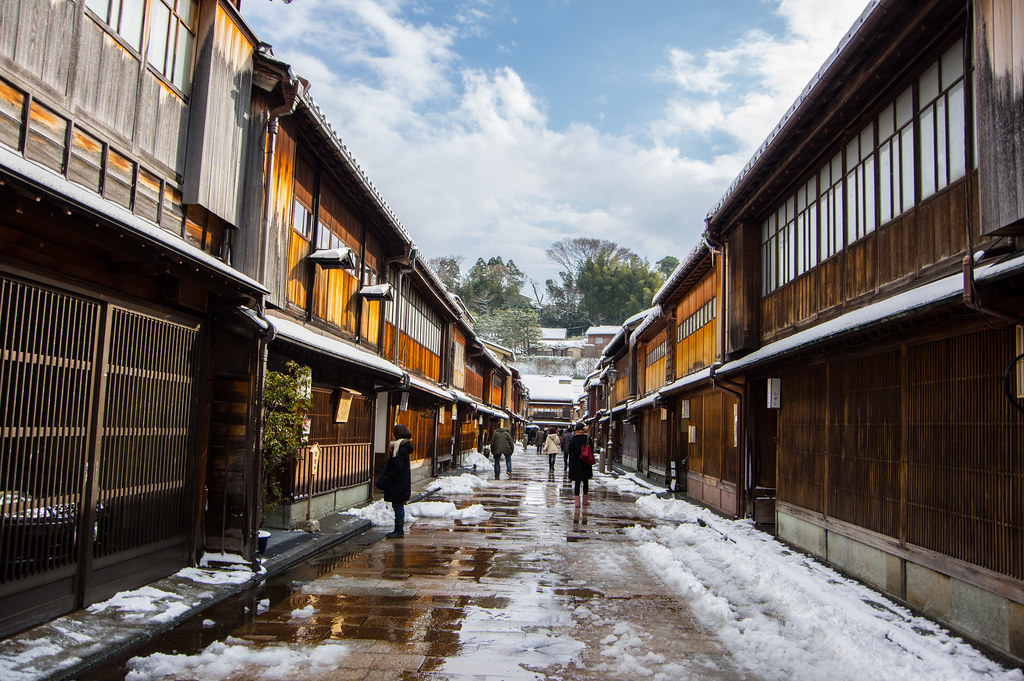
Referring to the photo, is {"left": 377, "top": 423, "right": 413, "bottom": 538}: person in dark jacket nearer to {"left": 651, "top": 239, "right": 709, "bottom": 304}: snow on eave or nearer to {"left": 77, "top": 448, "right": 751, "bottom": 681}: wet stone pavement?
{"left": 77, "top": 448, "right": 751, "bottom": 681}: wet stone pavement

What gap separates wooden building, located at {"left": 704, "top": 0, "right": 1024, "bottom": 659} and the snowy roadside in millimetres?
483

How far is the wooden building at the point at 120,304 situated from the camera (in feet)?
20.9

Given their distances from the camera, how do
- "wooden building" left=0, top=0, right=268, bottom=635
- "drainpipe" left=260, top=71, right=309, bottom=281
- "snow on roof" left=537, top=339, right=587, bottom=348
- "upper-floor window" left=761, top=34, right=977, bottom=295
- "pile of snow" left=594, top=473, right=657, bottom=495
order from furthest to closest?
"snow on roof" left=537, top=339, right=587, bottom=348
"pile of snow" left=594, top=473, right=657, bottom=495
"drainpipe" left=260, top=71, right=309, bottom=281
"upper-floor window" left=761, top=34, right=977, bottom=295
"wooden building" left=0, top=0, right=268, bottom=635

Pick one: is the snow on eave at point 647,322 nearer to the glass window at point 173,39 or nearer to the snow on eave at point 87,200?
the glass window at point 173,39

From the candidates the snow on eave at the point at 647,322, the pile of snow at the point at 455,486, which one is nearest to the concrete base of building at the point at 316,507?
the pile of snow at the point at 455,486

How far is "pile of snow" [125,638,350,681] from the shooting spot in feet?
18.7

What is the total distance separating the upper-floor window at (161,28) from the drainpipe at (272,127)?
5.76 feet

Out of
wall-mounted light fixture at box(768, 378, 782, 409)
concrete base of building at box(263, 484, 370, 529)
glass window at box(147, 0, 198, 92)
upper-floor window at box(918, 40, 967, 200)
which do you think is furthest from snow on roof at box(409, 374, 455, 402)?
upper-floor window at box(918, 40, 967, 200)

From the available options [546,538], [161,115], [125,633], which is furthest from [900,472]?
[161,115]

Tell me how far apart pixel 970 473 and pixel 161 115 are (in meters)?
10.2

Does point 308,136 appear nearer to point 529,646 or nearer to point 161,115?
point 161,115

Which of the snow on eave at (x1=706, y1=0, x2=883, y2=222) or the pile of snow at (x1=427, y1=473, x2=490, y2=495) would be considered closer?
the snow on eave at (x1=706, y1=0, x2=883, y2=222)

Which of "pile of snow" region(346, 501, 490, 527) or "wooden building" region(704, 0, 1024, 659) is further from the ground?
"wooden building" region(704, 0, 1024, 659)

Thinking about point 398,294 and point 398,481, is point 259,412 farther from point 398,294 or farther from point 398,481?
point 398,294
